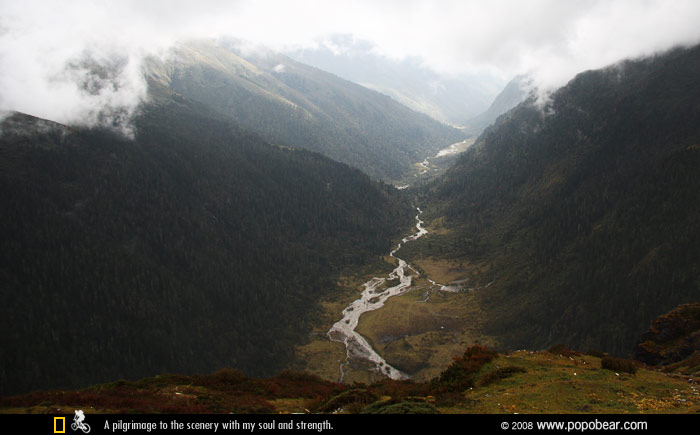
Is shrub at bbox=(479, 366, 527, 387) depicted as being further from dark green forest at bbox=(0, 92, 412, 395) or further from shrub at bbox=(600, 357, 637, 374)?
dark green forest at bbox=(0, 92, 412, 395)

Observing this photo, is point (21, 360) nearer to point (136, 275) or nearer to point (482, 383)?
point (136, 275)

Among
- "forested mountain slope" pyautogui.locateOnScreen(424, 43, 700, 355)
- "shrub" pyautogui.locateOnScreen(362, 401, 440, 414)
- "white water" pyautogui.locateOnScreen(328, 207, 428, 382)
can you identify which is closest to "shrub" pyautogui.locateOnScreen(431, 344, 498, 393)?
"shrub" pyautogui.locateOnScreen(362, 401, 440, 414)

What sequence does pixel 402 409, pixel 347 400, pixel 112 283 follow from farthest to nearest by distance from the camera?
1. pixel 112 283
2. pixel 347 400
3. pixel 402 409

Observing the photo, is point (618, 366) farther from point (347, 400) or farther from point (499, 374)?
point (347, 400)

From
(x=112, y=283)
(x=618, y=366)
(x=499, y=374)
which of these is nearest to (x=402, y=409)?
(x=499, y=374)

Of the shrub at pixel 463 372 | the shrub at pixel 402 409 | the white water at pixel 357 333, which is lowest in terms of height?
the white water at pixel 357 333

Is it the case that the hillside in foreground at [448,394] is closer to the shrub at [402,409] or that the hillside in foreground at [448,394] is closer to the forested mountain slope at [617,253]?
the shrub at [402,409]
